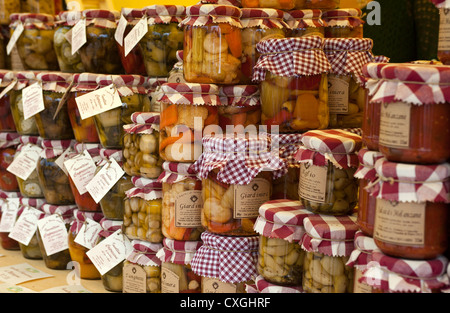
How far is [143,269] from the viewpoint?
6.34 feet

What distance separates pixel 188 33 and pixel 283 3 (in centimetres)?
34

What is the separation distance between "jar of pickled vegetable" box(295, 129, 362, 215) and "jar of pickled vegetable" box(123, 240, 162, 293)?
0.62m

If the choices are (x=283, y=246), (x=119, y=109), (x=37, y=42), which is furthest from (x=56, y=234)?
(x=283, y=246)

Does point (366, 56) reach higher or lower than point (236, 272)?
higher

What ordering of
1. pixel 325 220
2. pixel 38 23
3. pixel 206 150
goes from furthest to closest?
pixel 38 23, pixel 206 150, pixel 325 220

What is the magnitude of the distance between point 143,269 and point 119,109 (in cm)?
55

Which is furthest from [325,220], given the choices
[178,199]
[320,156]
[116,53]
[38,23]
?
[38,23]

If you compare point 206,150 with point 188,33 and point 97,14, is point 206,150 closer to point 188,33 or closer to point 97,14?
point 188,33

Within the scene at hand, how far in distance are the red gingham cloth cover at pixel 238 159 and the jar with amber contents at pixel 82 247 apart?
70cm

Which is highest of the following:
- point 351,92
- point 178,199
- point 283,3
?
point 283,3

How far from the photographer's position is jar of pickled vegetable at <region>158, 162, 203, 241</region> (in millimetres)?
1781

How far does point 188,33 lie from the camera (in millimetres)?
1837

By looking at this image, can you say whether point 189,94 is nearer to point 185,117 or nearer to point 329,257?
point 185,117

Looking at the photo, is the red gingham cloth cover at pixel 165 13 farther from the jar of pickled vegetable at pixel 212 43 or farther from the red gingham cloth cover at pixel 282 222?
the red gingham cloth cover at pixel 282 222
